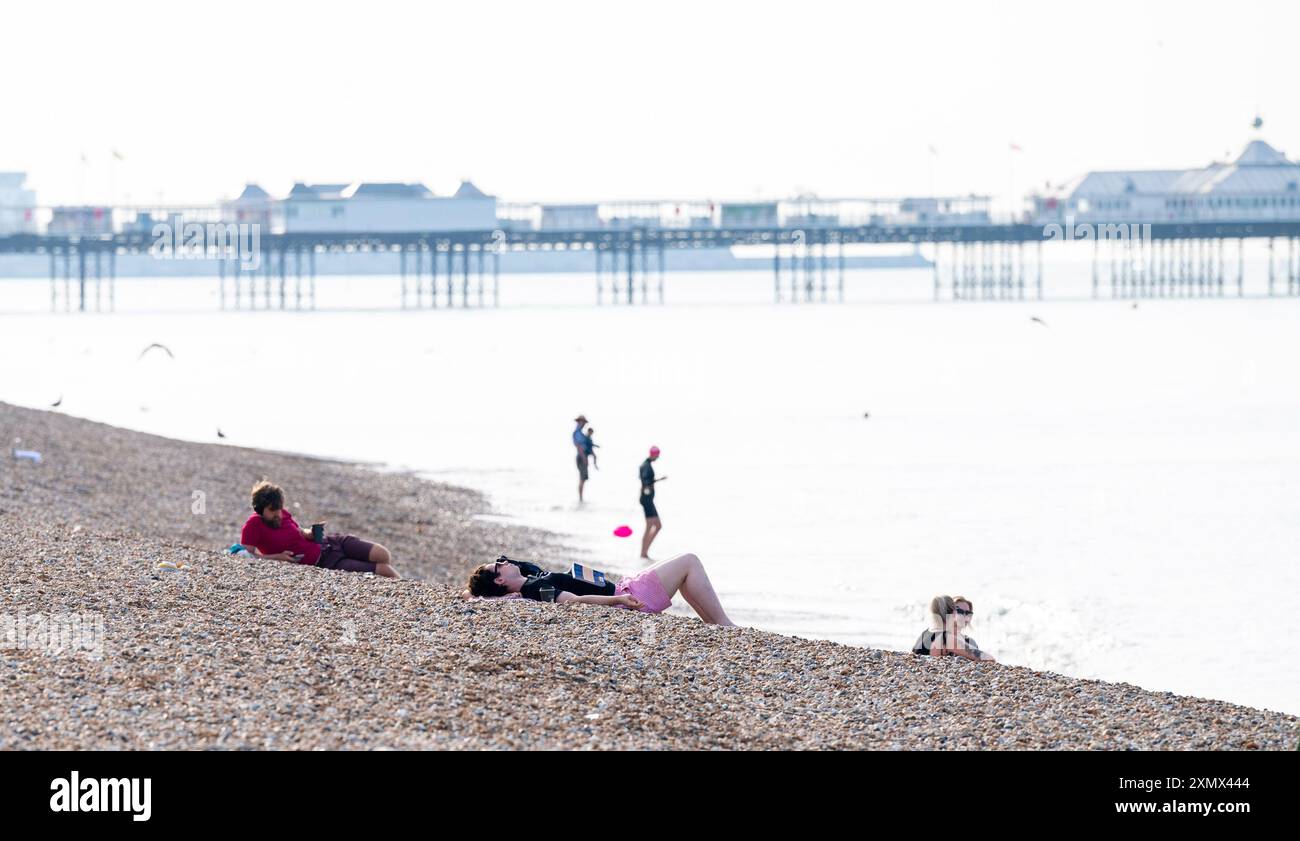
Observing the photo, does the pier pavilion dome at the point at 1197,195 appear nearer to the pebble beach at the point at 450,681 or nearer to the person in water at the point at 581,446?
the person in water at the point at 581,446

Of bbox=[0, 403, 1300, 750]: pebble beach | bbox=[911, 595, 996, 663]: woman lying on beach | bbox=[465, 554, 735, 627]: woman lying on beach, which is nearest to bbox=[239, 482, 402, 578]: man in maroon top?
bbox=[0, 403, 1300, 750]: pebble beach

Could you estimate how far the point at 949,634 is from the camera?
900 cm

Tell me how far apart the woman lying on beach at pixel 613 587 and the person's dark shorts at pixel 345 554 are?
154cm

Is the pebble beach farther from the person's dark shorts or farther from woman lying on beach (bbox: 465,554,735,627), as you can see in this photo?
the person's dark shorts

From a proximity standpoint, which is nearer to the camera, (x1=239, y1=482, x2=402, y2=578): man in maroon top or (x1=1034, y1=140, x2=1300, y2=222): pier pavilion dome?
(x1=239, y1=482, x2=402, y2=578): man in maroon top

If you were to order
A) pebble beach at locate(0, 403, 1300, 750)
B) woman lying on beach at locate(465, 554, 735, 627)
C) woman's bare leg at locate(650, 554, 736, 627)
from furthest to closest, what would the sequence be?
woman's bare leg at locate(650, 554, 736, 627)
woman lying on beach at locate(465, 554, 735, 627)
pebble beach at locate(0, 403, 1300, 750)

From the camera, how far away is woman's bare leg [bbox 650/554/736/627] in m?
9.80

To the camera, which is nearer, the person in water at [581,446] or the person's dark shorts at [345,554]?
the person's dark shorts at [345,554]

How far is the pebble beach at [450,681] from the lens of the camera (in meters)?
6.73

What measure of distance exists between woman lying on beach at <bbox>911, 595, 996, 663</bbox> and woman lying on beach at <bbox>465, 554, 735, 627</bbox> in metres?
1.04

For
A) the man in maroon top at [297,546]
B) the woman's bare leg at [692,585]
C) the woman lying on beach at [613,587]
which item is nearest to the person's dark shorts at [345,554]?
the man in maroon top at [297,546]
